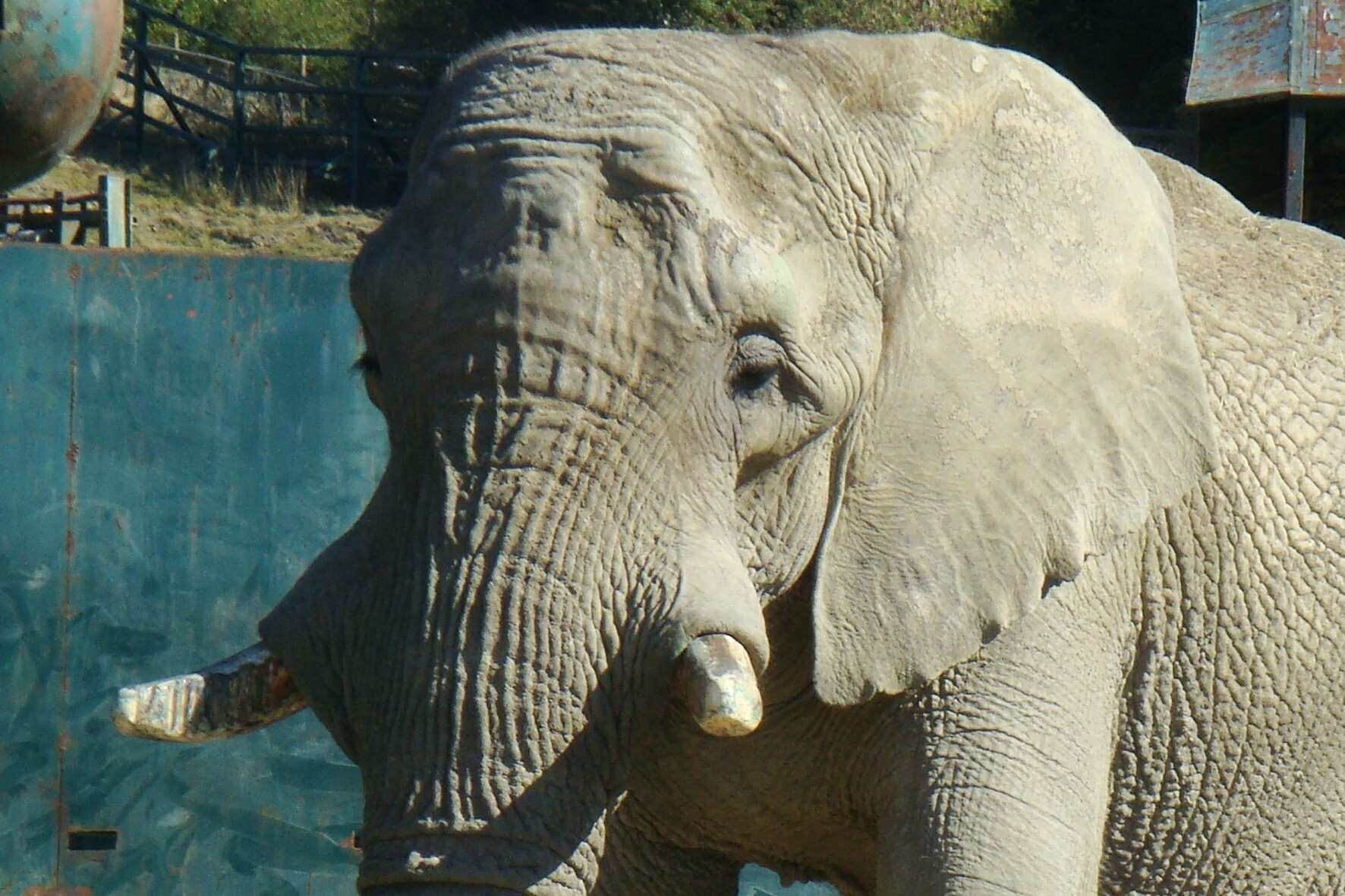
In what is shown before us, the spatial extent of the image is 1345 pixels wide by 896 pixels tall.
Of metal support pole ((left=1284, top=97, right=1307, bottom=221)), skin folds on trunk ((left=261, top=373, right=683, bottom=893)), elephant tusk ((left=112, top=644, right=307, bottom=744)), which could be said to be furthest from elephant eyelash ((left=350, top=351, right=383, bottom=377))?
metal support pole ((left=1284, top=97, right=1307, bottom=221))

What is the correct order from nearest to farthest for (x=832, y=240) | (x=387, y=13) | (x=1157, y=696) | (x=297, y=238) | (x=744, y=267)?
(x=744, y=267)
(x=832, y=240)
(x=1157, y=696)
(x=297, y=238)
(x=387, y=13)

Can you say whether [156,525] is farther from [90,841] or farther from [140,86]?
[140,86]

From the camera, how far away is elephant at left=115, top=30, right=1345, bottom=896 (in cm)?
227

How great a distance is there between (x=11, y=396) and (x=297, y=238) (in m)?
11.5

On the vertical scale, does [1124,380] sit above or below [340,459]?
above

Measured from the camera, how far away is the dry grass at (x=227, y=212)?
1689 cm

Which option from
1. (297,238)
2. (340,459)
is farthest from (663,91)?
(297,238)

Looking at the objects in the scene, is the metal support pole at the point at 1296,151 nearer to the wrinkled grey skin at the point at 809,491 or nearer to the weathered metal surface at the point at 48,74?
the wrinkled grey skin at the point at 809,491

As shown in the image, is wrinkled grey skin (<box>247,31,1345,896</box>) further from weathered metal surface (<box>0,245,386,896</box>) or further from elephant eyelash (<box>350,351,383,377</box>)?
weathered metal surface (<box>0,245,386,896</box>)

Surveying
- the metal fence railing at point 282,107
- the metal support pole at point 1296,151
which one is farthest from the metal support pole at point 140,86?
the metal support pole at point 1296,151

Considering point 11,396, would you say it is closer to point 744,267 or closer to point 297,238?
point 744,267

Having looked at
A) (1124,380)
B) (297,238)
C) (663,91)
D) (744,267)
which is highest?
(663,91)

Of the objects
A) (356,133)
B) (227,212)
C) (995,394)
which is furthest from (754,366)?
(356,133)

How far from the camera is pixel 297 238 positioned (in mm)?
17094
